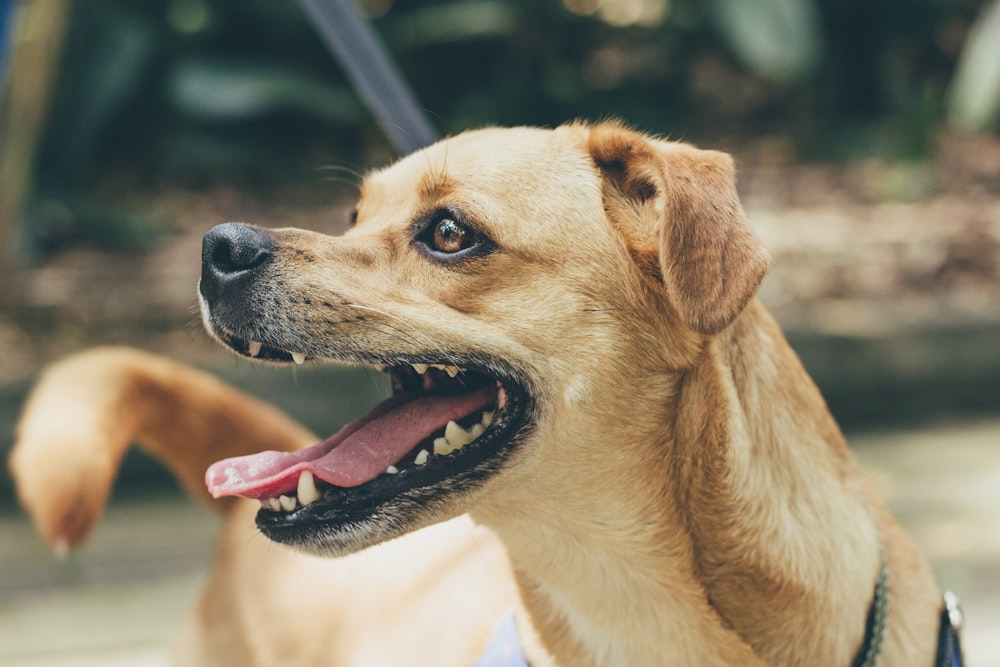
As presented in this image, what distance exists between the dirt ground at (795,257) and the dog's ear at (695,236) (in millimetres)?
3704

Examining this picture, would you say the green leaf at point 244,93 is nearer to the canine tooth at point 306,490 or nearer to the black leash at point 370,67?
the black leash at point 370,67

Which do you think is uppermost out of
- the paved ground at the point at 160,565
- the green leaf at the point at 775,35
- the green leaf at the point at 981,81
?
the green leaf at the point at 981,81

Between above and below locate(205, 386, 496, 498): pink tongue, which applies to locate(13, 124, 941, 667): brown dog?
above

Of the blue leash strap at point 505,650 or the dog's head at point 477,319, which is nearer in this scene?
the dog's head at point 477,319

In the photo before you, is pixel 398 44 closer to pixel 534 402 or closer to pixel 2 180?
pixel 2 180

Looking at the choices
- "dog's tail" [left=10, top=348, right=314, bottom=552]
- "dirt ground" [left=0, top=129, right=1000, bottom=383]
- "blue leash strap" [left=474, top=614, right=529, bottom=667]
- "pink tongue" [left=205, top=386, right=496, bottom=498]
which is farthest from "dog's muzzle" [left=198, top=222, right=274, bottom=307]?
"dirt ground" [left=0, top=129, right=1000, bottom=383]

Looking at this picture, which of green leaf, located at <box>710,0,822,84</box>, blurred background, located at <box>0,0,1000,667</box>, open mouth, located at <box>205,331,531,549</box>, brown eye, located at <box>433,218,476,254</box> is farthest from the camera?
green leaf, located at <box>710,0,822,84</box>

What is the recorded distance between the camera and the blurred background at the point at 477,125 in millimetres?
4652

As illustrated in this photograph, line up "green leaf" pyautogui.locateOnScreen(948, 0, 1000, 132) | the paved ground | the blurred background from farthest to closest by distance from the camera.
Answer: "green leaf" pyautogui.locateOnScreen(948, 0, 1000, 132), the blurred background, the paved ground

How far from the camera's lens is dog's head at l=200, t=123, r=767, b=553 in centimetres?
196

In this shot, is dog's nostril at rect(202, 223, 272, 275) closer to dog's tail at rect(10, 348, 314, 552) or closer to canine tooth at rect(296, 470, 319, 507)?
canine tooth at rect(296, 470, 319, 507)

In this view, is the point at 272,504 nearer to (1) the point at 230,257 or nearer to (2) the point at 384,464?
(2) the point at 384,464

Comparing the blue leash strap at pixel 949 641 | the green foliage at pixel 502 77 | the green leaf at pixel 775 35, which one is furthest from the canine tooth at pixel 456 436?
the green leaf at pixel 775 35

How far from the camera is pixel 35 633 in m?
4.00
